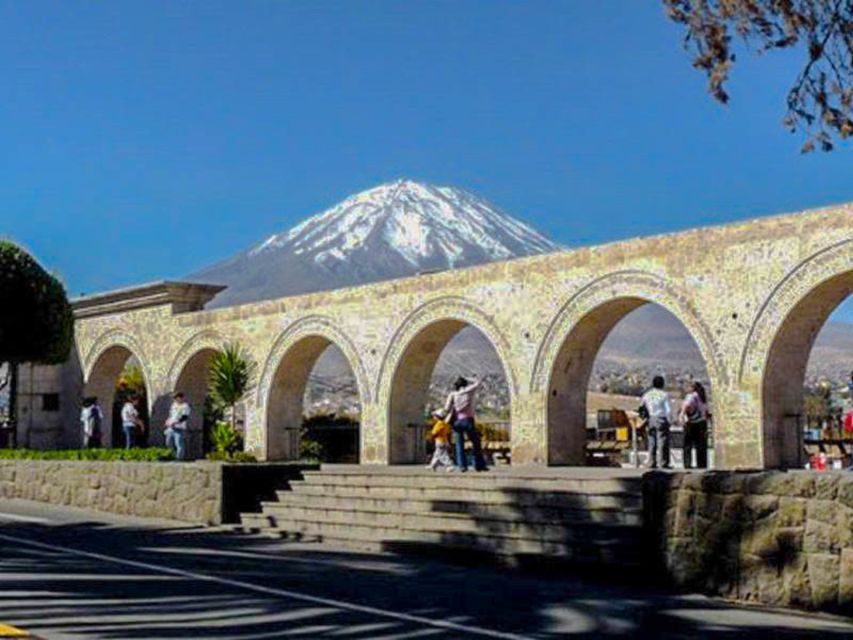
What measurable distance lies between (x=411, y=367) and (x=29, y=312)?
9872 mm

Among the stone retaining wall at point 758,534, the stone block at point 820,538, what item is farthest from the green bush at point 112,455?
the stone block at point 820,538

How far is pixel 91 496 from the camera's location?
19.2m

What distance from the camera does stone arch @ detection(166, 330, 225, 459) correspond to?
28547mm

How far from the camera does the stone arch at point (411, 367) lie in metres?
22.7

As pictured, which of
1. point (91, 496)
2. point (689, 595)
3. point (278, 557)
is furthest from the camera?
point (91, 496)

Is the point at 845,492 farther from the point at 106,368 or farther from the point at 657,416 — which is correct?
the point at 106,368

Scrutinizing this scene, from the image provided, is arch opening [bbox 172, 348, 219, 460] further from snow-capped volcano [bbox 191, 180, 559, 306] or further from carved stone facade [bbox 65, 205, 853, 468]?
snow-capped volcano [bbox 191, 180, 559, 306]

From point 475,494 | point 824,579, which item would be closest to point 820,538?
point 824,579

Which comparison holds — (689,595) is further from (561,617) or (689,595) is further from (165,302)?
(165,302)

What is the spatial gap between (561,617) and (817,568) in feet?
7.03

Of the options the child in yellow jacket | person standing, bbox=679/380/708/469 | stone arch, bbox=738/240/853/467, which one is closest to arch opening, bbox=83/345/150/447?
the child in yellow jacket

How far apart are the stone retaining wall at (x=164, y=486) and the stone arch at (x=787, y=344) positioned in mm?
6948

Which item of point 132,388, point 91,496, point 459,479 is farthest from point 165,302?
point 459,479

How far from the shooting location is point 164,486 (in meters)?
17.6
